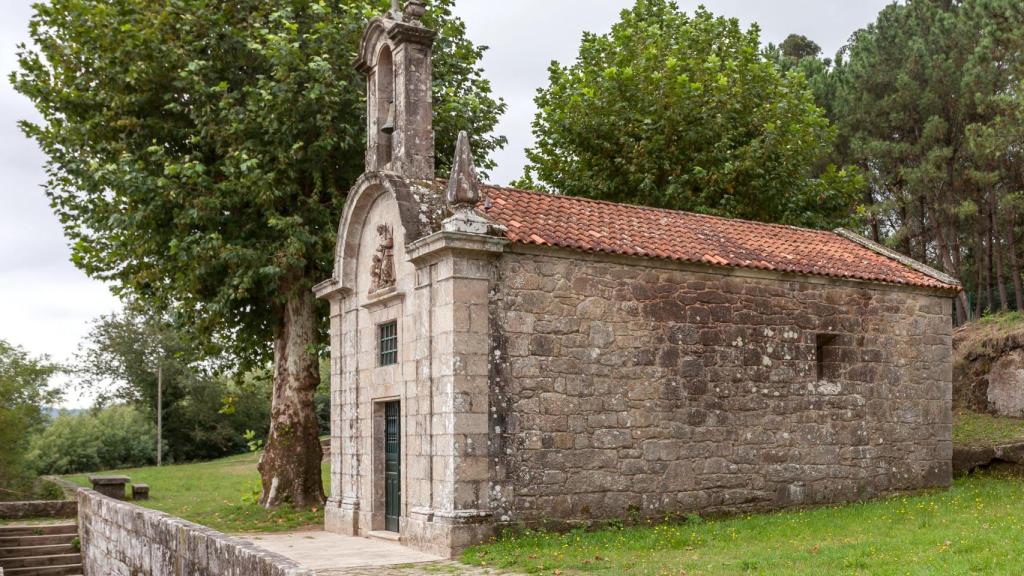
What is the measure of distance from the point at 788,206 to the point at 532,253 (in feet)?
42.6

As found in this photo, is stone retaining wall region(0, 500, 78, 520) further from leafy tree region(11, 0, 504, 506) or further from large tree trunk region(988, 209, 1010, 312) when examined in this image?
large tree trunk region(988, 209, 1010, 312)

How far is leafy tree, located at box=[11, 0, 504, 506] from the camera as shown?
17.2 meters

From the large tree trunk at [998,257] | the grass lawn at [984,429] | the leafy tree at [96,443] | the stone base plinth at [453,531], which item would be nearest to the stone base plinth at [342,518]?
the stone base plinth at [453,531]

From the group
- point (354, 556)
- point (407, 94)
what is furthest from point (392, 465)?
point (407, 94)

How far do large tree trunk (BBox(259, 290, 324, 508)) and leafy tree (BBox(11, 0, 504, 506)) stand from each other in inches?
1.1

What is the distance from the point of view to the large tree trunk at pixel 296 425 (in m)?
18.6

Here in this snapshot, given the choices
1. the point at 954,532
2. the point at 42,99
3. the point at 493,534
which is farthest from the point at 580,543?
the point at 42,99

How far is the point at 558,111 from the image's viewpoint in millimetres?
Result: 25000

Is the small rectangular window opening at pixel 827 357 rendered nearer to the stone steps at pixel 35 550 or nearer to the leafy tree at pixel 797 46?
the stone steps at pixel 35 550

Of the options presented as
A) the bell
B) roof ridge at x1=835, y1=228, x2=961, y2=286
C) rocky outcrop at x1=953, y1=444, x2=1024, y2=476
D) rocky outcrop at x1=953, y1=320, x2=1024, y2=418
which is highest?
the bell

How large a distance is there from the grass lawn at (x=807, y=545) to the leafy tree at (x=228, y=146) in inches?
325

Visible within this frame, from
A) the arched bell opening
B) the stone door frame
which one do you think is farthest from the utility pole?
the arched bell opening

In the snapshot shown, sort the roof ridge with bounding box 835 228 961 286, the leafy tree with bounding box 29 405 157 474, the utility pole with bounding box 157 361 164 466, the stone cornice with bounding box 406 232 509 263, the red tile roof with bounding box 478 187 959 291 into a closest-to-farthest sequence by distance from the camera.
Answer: the stone cornice with bounding box 406 232 509 263, the red tile roof with bounding box 478 187 959 291, the roof ridge with bounding box 835 228 961 286, the leafy tree with bounding box 29 405 157 474, the utility pole with bounding box 157 361 164 466

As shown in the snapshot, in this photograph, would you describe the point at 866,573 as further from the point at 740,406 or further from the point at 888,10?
the point at 888,10
